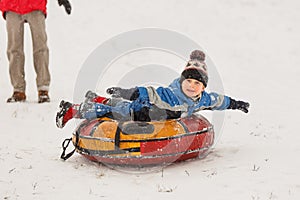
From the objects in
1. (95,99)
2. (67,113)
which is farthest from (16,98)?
(67,113)

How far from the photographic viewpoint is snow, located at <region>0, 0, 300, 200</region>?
14.0 feet

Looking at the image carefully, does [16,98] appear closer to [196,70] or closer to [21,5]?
[21,5]

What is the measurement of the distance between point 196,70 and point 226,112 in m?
3.05

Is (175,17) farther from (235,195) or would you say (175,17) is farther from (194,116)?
(235,195)

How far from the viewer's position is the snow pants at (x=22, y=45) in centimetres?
806

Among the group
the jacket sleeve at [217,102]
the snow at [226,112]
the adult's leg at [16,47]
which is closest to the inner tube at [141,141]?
the snow at [226,112]

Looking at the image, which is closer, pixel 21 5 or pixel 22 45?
pixel 21 5

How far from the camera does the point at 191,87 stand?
16.8 feet

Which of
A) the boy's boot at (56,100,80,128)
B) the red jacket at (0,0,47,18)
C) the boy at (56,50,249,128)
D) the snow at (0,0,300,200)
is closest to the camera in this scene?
the snow at (0,0,300,200)

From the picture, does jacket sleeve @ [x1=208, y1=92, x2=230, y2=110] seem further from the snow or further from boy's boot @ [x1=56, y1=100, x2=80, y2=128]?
boy's boot @ [x1=56, y1=100, x2=80, y2=128]

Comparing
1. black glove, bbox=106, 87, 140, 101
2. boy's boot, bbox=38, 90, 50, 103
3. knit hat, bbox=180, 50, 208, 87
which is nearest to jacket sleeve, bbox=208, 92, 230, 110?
knit hat, bbox=180, 50, 208, 87

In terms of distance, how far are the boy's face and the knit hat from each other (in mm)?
40

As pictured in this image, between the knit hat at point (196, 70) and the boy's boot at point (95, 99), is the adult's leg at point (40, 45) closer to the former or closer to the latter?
the boy's boot at point (95, 99)

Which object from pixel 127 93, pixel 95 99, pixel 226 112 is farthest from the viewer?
pixel 226 112
